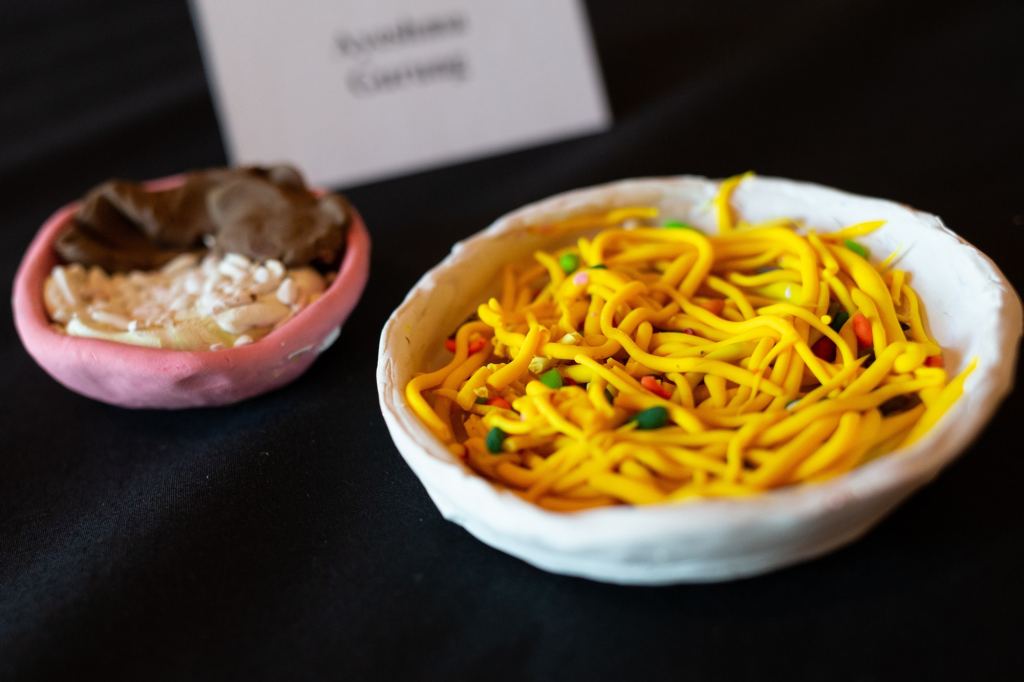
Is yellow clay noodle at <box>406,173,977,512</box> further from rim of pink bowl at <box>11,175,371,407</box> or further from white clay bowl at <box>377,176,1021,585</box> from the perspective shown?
rim of pink bowl at <box>11,175,371,407</box>

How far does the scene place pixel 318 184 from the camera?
4.84ft

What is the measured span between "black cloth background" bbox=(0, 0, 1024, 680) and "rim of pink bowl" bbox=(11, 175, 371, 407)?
86 mm

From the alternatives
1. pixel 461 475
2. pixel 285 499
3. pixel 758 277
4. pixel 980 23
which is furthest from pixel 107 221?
pixel 980 23

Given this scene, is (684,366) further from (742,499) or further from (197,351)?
(197,351)

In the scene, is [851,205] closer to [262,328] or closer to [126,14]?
[262,328]

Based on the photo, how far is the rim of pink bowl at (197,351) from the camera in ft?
3.28

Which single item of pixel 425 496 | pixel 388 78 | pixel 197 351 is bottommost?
pixel 425 496

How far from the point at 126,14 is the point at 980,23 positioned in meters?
1.55

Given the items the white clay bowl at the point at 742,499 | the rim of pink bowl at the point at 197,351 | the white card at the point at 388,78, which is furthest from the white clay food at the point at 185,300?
the white card at the point at 388,78

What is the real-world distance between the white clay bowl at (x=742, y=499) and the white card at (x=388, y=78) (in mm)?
446

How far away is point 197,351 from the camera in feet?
3.33

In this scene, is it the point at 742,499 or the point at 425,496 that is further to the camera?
the point at 425,496

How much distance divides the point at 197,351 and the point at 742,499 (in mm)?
600

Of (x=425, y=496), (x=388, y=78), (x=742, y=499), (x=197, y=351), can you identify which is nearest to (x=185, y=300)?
(x=197, y=351)
